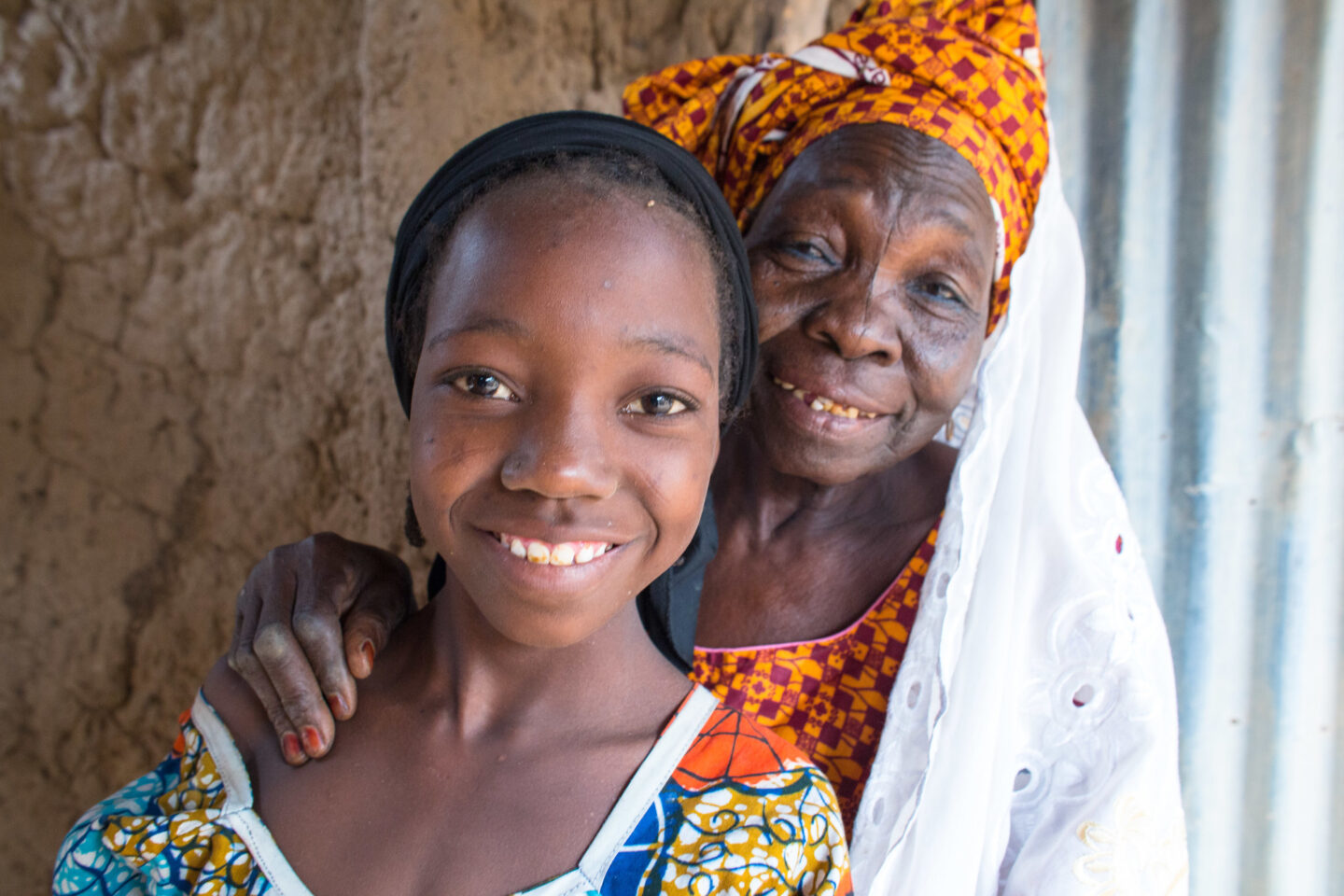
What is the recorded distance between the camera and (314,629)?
1269 millimetres

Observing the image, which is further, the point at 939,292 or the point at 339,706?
the point at 939,292

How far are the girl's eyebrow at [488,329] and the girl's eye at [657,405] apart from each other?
0.45 feet

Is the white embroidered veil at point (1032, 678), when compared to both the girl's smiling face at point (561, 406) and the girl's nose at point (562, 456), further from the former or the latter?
the girl's nose at point (562, 456)

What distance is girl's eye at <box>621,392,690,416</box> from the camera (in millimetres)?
1053

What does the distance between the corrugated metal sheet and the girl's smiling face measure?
1316 millimetres

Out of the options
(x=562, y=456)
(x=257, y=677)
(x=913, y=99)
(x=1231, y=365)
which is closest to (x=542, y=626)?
(x=562, y=456)

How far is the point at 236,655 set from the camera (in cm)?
129

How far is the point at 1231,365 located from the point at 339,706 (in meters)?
1.73

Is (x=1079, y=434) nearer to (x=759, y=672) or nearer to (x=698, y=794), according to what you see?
(x=759, y=672)

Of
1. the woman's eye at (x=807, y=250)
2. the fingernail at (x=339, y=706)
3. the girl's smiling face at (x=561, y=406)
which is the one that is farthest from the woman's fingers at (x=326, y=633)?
the woman's eye at (x=807, y=250)

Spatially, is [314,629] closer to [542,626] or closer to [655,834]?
[542,626]

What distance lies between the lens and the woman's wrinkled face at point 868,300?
1.54m

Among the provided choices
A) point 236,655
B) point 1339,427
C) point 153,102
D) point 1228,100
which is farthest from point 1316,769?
point 153,102

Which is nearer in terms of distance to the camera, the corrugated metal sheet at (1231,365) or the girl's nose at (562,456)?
the girl's nose at (562,456)
